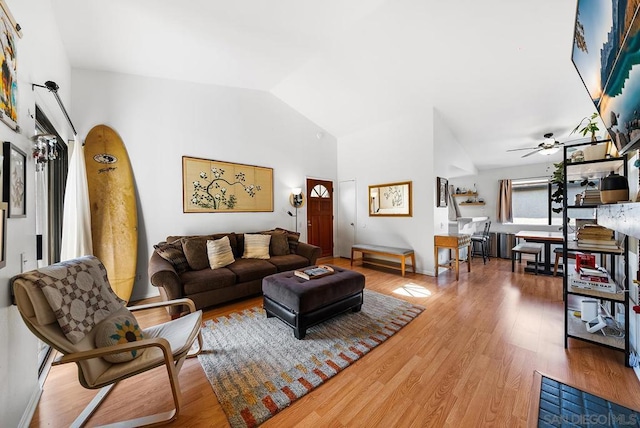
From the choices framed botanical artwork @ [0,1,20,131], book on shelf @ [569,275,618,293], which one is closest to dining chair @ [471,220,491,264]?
book on shelf @ [569,275,618,293]

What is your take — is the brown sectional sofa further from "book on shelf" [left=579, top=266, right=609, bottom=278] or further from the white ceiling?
"book on shelf" [left=579, top=266, right=609, bottom=278]

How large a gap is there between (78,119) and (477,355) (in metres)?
5.27

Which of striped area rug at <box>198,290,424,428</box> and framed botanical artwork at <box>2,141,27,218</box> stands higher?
framed botanical artwork at <box>2,141,27,218</box>

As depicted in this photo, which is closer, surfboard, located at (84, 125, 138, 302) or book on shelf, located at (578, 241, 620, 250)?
book on shelf, located at (578, 241, 620, 250)

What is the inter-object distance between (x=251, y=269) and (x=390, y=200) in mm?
3233

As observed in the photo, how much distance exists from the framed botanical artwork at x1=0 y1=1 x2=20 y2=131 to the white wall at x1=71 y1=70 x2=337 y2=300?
2.09 meters

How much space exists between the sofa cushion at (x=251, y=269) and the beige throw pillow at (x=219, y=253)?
0.10 metres

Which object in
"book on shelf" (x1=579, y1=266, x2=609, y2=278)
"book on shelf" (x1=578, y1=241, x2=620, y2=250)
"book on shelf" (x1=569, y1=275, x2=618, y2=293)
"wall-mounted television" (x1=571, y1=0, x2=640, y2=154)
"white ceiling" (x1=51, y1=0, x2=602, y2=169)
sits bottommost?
"book on shelf" (x1=569, y1=275, x2=618, y2=293)

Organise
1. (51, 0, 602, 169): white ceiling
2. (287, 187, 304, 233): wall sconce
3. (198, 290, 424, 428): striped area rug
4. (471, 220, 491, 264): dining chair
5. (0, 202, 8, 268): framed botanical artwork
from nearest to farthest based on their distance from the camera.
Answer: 1. (0, 202, 8, 268): framed botanical artwork
2. (198, 290, 424, 428): striped area rug
3. (51, 0, 602, 169): white ceiling
4. (287, 187, 304, 233): wall sconce
5. (471, 220, 491, 264): dining chair

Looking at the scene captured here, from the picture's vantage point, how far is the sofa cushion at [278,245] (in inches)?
157

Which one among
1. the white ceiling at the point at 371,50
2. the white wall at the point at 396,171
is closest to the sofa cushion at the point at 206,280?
the white ceiling at the point at 371,50

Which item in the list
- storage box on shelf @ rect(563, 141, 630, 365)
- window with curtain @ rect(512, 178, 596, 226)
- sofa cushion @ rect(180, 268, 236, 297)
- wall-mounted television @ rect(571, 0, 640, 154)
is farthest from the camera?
window with curtain @ rect(512, 178, 596, 226)

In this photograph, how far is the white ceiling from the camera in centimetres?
234

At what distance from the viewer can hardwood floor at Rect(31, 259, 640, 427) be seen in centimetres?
137
